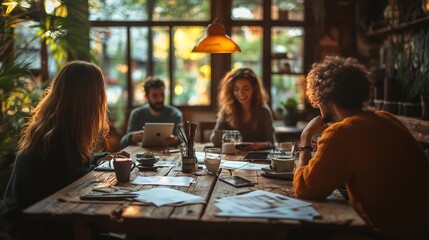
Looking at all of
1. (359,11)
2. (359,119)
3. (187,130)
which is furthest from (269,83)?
(359,119)

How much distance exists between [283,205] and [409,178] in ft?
1.57

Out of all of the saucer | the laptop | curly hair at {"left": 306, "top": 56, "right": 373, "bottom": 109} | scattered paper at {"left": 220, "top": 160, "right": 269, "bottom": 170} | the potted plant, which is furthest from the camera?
the potted plant

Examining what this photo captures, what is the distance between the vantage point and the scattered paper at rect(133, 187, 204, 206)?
173 centimetres

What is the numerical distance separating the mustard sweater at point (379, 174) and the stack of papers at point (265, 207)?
124mm

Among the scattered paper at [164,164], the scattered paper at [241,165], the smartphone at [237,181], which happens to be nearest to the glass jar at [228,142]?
the scattered paper at [241,165]

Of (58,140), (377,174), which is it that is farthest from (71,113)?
(377,174)

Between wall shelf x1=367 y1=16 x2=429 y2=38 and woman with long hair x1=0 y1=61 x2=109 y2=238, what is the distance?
2.63 m

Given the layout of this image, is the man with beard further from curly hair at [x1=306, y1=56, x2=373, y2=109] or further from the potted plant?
curly hair at [x1=306, y1=56, x2=373, y2=109]

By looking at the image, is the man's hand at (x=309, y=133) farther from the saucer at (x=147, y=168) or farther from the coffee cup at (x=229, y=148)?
the coffee cup at (x=229, y=148)

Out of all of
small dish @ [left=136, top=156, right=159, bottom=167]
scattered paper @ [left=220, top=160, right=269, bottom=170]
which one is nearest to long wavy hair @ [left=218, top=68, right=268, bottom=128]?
scattered paper @ [left=220, top=160, right=269, bottom=170]

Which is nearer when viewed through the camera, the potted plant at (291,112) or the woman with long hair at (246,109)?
the woman with long hair at (246,109)

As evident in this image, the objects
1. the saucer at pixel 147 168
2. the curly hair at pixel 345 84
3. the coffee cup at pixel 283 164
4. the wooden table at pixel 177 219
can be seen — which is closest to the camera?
the wooden table at pixel 177 219

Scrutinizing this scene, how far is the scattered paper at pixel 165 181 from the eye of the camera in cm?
206

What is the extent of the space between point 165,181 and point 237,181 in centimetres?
32
